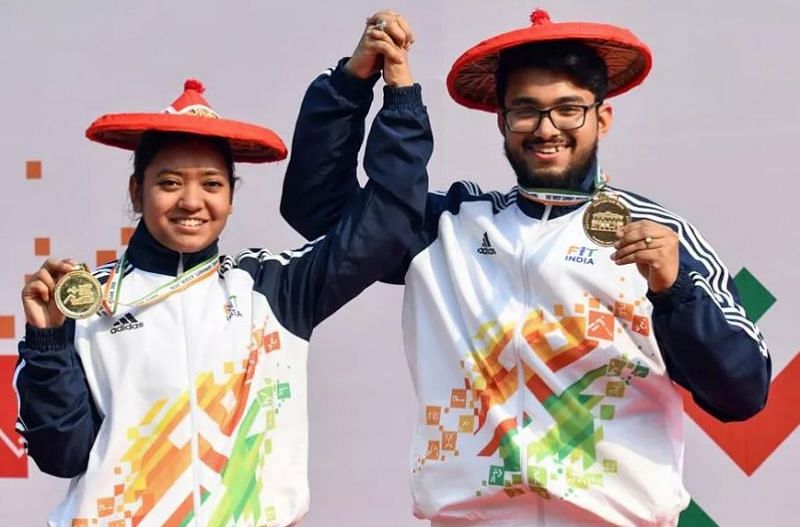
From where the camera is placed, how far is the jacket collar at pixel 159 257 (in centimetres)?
210

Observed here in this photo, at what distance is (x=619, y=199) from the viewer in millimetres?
1933

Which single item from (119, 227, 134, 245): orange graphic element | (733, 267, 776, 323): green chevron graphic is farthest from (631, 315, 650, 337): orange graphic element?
(119, 227, 134, 245): orange graphic element

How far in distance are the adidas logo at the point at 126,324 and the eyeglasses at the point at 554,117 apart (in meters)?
0.81

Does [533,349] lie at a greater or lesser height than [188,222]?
lesser

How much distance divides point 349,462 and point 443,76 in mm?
1040

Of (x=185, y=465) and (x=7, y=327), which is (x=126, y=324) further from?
(x=7, y=327)

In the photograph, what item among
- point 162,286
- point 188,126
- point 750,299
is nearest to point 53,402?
point 162,286

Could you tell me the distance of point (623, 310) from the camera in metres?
1.94

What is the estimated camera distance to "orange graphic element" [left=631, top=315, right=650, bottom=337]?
6.33 ft

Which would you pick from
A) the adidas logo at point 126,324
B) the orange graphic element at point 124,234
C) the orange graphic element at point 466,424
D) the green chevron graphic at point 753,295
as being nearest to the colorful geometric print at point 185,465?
the adidas logo at point 126,324

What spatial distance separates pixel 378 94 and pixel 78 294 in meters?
1.16

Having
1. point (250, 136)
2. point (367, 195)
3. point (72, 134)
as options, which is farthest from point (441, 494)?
point (72, 134)

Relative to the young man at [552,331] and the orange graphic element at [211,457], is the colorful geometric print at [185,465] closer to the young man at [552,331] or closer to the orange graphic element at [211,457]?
the orange graphic element at [211,457]

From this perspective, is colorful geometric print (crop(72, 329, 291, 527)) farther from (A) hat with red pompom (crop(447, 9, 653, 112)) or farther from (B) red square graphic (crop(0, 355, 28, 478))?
(B) red square graphic (crop(0, 355, 28, 478))
